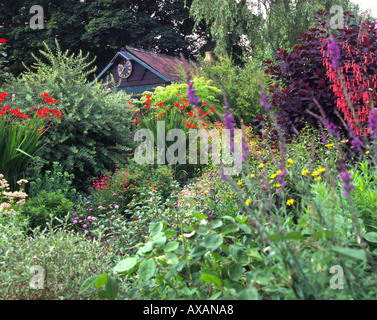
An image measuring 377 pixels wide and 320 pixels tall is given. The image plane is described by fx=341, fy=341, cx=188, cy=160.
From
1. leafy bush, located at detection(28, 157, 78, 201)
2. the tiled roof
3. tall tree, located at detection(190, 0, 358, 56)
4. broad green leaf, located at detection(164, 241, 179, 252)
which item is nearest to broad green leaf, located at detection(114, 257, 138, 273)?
broad green leaf, located at detection(164, 241, 179, 252)

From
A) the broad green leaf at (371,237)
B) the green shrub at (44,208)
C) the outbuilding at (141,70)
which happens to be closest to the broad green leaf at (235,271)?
the broad green leaf at (371,237)

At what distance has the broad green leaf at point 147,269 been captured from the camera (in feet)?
4.75

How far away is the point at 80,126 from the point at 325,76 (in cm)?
401

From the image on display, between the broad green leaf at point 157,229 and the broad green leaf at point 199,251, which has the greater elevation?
the broad green leaf at point 157,229

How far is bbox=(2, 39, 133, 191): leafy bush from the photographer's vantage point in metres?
5.74

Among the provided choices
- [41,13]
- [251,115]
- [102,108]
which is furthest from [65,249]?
[41,13]

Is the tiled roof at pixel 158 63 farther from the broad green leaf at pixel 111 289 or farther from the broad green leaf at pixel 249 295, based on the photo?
the broad green leaf at pixel 249 295

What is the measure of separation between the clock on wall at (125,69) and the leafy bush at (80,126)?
887 cm

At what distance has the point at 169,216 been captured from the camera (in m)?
3.09

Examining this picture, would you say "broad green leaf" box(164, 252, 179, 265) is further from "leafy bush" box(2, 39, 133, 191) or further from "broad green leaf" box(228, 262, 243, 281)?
"leafy bush" box(2, 39, 133, 191)

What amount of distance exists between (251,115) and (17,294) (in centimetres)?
869

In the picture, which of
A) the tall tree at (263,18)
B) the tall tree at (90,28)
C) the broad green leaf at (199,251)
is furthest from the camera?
the tall tree at (90,28)
